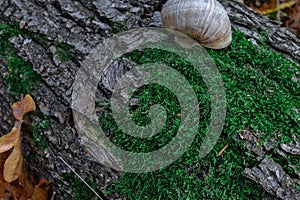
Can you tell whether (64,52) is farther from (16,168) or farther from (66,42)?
(16,168)

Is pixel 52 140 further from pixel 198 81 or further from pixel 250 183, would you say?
pixel 250 183

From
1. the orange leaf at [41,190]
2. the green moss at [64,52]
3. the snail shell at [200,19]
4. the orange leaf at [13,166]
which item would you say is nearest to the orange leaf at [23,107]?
the orange leaf at [13,166]

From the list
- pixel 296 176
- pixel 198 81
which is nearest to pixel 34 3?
pixel 198 81

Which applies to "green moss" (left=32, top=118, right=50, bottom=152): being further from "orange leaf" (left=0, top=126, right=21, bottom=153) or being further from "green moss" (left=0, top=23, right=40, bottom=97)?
"green moss" (left=0, top=23, right=40, bottom=97)

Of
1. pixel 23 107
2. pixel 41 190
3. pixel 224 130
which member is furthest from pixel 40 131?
pixel 224 130

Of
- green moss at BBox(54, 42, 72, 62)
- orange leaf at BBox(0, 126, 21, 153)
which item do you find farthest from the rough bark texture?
orange leaf at BBox(0, 126, 21, 153)

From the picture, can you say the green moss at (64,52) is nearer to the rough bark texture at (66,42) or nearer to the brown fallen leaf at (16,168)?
the rough bark texture at (66,42)
